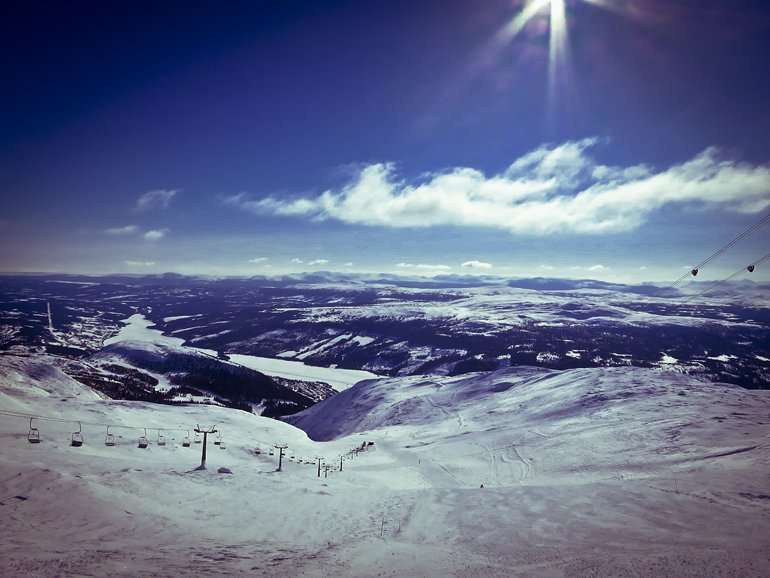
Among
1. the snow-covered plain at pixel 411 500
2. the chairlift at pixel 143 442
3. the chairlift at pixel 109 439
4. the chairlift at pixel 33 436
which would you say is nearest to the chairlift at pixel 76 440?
the snow-covered plain at pixel 411 500

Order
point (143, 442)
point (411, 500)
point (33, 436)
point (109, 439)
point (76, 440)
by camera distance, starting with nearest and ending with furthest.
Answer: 1. point (411, 500)
2. point (33, 436)
3. point (76, 440)
4. point (109, 439)
5. point (143, 442)

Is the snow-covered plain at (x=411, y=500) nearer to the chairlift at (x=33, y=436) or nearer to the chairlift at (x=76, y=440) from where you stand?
the chairlift at (x=76, y=440)

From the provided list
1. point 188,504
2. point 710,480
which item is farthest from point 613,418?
point 188,504

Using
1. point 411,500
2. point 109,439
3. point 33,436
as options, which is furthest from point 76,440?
point 411,500

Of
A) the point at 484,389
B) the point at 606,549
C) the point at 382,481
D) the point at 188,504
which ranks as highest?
the point at 606,549

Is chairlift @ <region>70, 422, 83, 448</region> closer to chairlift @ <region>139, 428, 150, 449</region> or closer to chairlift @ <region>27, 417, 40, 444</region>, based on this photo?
chairlift @ <region>27, 417, 40, 444</region>

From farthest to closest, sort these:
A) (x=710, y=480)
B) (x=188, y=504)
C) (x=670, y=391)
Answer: (x=670, y=391) < (x=710, y=480) < (x=188, y=504)

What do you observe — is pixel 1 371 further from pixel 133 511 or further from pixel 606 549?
pixel 606 549

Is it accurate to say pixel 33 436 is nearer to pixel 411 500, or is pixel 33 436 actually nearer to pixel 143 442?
pixel 143 442
